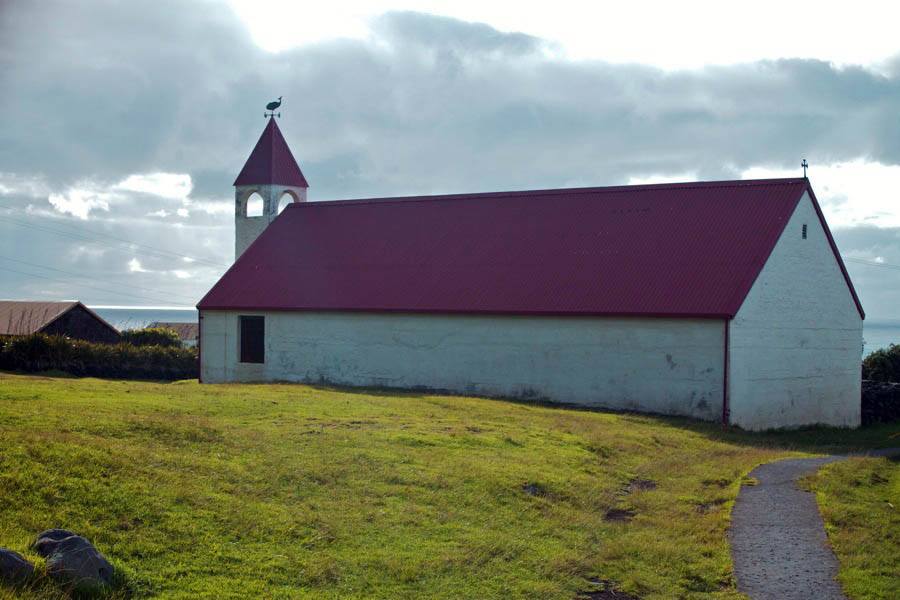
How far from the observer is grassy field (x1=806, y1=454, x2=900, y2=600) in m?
10.1

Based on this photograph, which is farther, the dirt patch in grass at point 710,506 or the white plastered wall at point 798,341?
the white plastered wall at point 798,341

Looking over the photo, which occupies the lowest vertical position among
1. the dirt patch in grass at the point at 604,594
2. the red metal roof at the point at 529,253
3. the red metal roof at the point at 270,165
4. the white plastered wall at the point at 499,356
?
the dirt patch in grass at the point at 604,594

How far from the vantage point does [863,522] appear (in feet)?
41.2

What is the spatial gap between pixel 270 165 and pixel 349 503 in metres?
28.8

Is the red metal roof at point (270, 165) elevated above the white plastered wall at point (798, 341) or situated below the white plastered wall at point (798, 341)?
above

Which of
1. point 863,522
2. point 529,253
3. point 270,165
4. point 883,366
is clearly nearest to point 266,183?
point 270,165

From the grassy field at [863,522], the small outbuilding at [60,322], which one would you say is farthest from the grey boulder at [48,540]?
the small outbuilding at [60,322]

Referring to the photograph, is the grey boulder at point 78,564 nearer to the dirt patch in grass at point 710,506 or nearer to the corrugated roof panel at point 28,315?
the dirt patch in grass at point 710,506

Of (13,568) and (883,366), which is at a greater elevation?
(883,366)

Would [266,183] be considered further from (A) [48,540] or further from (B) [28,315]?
(A) [48,540]

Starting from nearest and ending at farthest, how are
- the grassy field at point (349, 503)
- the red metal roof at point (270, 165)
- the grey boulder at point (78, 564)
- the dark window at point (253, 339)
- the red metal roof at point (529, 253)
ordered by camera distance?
the grey boulder at point (78, 564) < the grassy field at point (349, 503) < the red metal roof at point (529, 253) < the dark window at point (253, 339) < the red metal roof at point (270, 165)

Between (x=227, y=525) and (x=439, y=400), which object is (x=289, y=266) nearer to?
(x=439, y=400)

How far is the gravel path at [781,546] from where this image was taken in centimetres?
988

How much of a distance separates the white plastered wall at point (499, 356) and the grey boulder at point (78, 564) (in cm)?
1996
